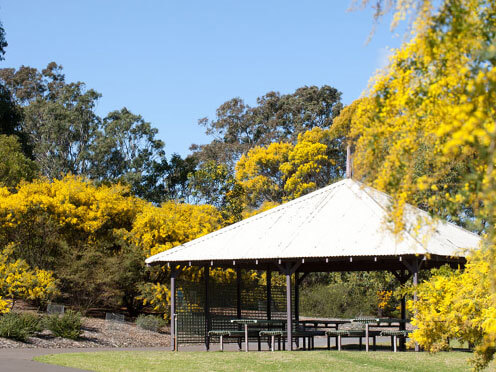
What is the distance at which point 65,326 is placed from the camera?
1889cm

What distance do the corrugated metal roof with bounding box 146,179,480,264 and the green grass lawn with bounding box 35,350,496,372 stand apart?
217cm

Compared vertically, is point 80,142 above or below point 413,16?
above

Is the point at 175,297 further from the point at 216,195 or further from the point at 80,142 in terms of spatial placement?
the point at 80,142

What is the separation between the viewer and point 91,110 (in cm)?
4584

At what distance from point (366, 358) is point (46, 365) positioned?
607 centimetres

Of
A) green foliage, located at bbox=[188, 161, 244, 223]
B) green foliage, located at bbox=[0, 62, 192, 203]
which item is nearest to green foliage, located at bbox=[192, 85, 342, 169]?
green foliage, located at bbox=[0, 62, 192, 203]

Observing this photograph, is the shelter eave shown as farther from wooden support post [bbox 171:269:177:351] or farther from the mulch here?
the mulch

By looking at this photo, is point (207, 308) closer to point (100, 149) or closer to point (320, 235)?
point (320, 235)

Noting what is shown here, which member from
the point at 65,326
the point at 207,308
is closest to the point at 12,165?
the point at 65,326

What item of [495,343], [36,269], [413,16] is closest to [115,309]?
[36,269]

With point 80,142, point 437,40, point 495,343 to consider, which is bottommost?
point 495,343

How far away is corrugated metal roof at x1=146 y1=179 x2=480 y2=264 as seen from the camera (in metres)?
16.3

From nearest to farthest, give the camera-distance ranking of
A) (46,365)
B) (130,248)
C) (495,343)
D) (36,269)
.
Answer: (495,343)
(46,365)
(36,269)
(130,248)

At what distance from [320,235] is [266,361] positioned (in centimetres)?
432
